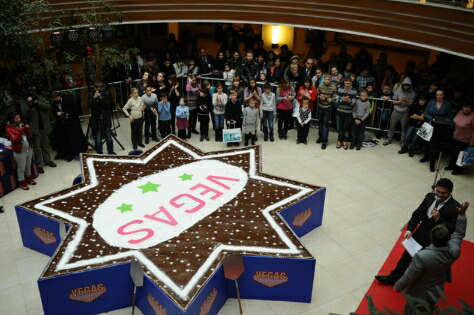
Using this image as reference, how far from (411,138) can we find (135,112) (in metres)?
6.18

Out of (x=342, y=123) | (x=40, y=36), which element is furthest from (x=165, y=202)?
(x=40, y=36)

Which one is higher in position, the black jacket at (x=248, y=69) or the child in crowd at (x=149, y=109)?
the black jacket at (x=248, y=69)

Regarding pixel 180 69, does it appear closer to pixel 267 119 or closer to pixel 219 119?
pixel 219 119

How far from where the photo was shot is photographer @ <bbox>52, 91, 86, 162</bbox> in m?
10.0

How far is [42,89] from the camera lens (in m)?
10.4

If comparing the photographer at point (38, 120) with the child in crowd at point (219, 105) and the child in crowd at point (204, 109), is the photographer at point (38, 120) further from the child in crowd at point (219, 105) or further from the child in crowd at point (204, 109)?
the child in crowd at point (219, 105)

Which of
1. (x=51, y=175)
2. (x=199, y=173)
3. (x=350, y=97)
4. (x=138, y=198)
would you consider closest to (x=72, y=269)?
(x=138, y=198)

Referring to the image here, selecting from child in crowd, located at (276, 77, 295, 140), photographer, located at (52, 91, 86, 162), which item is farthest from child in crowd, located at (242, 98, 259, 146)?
photographer, located at (52, 91, 86, 162)

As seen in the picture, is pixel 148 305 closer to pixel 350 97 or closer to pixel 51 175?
pixel 51 175

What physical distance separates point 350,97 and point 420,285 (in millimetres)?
5976

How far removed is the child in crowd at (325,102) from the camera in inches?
426

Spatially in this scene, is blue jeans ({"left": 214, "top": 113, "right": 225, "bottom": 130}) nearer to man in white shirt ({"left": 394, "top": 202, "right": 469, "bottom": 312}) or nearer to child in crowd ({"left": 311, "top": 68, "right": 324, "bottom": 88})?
child in crowd ({"left": 311, "top": 68, "right": 324, "bottom": 88})

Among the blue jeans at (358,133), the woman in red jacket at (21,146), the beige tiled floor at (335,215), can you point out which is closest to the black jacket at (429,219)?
the beige tiled floor at (335,215)

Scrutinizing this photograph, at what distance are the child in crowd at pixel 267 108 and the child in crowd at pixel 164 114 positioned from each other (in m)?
2.14
